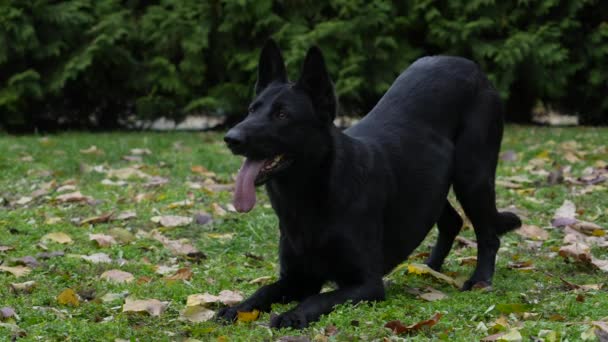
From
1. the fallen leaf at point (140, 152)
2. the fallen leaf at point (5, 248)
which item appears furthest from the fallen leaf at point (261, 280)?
the fallen leaf at point (140, 152)

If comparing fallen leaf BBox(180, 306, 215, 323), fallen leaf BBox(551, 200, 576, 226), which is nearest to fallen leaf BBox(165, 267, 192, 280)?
fallen leaf BBox(180, 306, 215, 323)

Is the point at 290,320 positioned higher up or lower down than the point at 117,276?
higher up

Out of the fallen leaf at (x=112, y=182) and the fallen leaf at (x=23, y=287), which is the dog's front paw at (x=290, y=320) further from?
the fallen leaf at (x=112, y=182)

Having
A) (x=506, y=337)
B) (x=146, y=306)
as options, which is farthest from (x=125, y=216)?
(x=506, y=337)

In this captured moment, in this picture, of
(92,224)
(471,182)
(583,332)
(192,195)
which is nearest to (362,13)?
(192,195)

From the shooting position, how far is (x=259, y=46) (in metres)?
12.1

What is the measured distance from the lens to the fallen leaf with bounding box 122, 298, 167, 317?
401 centimetres

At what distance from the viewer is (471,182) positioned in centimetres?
473

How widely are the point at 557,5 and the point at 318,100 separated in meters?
8.68

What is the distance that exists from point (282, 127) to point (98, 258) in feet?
6.13

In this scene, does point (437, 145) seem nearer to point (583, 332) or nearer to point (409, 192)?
point (409, 192)

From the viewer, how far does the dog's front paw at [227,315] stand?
12.9ft

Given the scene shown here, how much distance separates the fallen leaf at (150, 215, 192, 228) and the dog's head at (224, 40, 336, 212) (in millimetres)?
2231

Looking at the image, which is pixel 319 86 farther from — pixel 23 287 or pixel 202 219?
pixel 202 219
